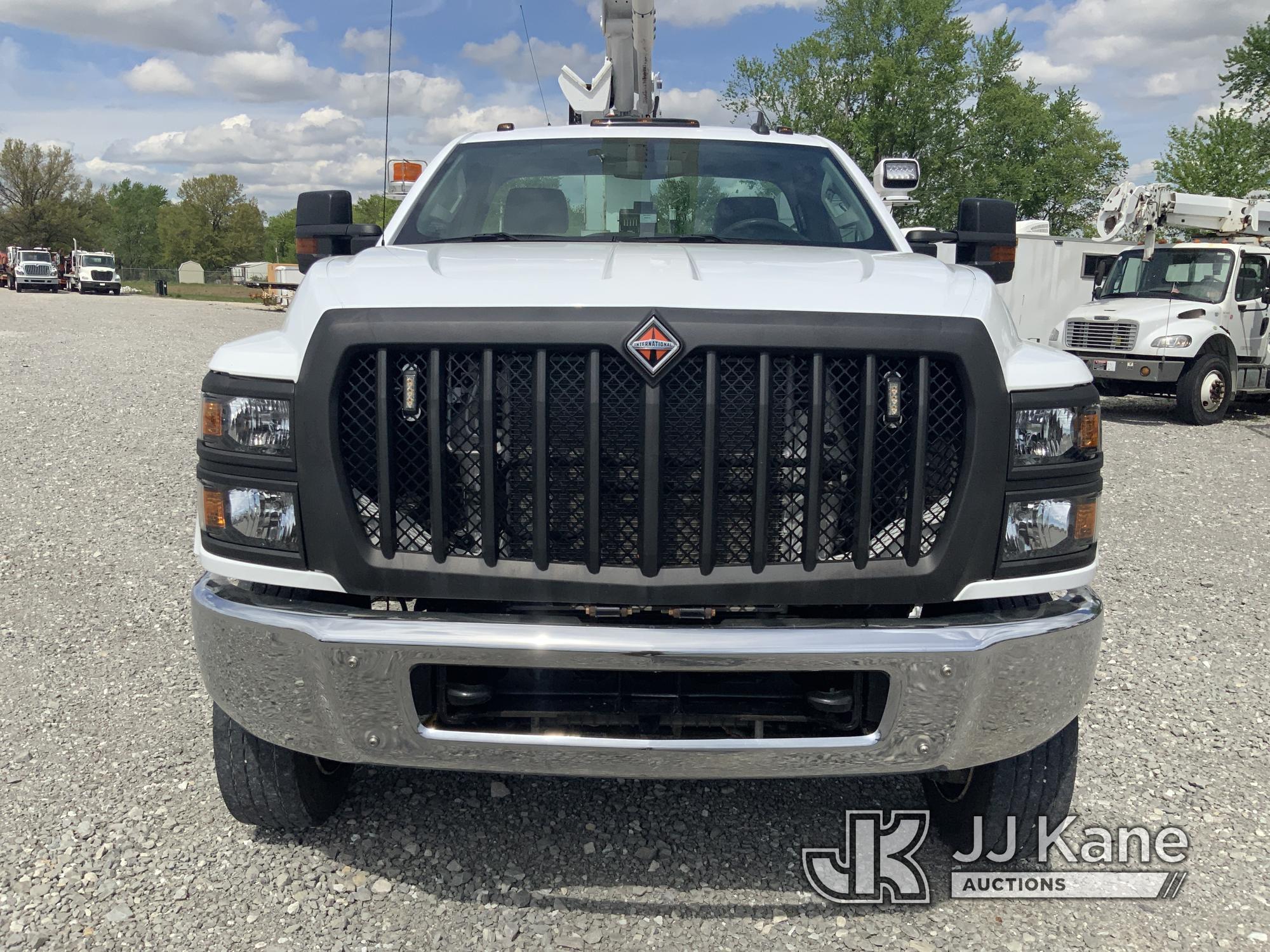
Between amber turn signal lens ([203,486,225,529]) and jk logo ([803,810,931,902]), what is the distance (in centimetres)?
179

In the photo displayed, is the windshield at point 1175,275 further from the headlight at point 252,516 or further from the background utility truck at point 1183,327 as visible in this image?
the headlight at point 252,516

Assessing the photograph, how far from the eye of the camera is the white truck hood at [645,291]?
93.2 inches

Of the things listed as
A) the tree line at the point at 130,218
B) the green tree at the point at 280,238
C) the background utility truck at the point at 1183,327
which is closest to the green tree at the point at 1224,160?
the background utility truck at the point at 1183,327

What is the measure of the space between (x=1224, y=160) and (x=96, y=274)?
4680cm

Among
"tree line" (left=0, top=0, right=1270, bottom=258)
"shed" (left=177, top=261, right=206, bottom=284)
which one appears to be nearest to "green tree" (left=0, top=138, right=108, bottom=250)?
"shed" (left=177, top=261, right=206, bottom=284)

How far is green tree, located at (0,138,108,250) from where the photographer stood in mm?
78000

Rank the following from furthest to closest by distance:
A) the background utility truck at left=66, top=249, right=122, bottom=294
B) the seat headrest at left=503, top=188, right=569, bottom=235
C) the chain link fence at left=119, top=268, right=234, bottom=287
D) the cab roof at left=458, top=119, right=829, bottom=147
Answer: the chain link fence at left=119, top=268, right=234, bottom=287 → the background utility truck at left=66, top=249, right=122, bottom=294 → the cab roof at left=458, top=119, right=829, bottom=147 → the seat headrest at left=503, top=188, right=569, bottom=235

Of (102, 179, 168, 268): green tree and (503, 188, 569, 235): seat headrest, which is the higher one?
(102, 179, 168, 268): green tree

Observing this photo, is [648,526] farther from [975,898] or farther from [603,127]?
[603,127]

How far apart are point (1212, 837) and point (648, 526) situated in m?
2.05

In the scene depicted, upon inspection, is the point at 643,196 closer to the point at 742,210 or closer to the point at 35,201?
the point at 742,210

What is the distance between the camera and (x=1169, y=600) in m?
5.45

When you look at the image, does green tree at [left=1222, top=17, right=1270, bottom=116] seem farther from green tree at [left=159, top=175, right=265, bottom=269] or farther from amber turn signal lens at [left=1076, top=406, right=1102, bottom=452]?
green tree at [left=159, top=175, right=265, bottom=269]

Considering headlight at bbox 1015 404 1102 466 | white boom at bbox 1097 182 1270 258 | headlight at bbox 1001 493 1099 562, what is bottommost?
headlight at bbox 1001 493 1099 562
